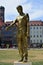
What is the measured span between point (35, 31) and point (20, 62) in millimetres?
128227

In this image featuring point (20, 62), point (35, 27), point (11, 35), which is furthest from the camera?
point (35, 27)

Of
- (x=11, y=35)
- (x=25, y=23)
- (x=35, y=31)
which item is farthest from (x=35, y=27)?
(x=25, y=23)

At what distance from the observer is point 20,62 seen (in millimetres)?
11719

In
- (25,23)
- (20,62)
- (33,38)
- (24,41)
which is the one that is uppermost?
(25,23)

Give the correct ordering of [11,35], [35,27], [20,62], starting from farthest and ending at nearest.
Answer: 1. [35,27]
2. [11,35]
3. [20,62]

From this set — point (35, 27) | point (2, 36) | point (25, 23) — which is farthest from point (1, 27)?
point (25, 23)

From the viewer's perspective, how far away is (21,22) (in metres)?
12.0

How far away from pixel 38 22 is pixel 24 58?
127 meters

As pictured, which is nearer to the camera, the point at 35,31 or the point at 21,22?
the point at 21,22

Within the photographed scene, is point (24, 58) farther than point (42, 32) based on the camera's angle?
No

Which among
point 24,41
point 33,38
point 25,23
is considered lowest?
point 33,38

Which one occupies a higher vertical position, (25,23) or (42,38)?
(25,23)

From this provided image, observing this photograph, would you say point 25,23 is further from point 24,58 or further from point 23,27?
point 24,58

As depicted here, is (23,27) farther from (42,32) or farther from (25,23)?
(42,32)
